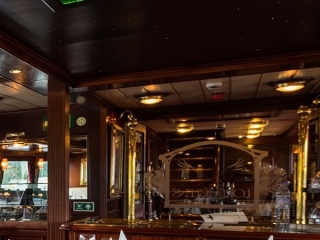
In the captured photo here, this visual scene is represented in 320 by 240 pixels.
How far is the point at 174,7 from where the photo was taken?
1.88 meters

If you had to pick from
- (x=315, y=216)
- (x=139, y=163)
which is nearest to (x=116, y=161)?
(x=139, y=163)

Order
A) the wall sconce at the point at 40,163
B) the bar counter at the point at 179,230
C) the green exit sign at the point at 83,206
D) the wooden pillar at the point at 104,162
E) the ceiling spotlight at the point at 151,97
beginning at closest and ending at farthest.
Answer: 1. the bar counter at the point at 179,230
2. the ceiling spotlight at the point at 151,97
3. the wooden pillar at the point at 104,162
4. the green exit sign at the point at 83,206
5. the wall sconce at the point at 40,163

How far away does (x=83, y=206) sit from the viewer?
443cm

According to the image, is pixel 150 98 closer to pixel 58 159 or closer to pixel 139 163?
pixel 58 159

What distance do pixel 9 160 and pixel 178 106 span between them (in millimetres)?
2883

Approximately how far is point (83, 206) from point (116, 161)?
27.6 inches

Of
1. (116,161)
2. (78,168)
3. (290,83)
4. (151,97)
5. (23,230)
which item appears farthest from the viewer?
(78,168)

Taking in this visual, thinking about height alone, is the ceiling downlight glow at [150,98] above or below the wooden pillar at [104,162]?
above

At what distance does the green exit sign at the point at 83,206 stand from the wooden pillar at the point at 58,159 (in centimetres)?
127

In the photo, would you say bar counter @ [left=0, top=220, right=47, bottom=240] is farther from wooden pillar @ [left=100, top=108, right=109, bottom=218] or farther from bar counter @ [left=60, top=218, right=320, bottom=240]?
bar counter @ [left=60, top=218, right=320, bottom=240]

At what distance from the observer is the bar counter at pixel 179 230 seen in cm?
258

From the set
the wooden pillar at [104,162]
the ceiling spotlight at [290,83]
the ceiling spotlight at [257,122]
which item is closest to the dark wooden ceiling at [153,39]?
the ceiling spotlight at [290,83]

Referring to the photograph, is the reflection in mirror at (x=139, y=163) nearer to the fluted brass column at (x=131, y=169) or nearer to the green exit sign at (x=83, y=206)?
the green exit sign at (x=83, y=206)

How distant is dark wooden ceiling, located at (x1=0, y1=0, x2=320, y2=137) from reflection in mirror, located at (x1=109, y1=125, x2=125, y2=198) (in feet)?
4.62
